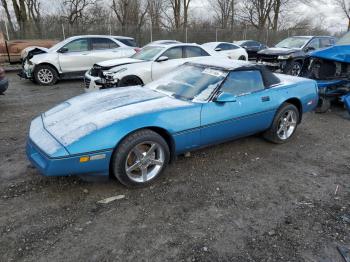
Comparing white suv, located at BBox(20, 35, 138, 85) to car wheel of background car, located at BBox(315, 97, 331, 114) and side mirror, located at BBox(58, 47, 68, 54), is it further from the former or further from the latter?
car wheel of background car, located at BBox(315, 97, 331, 114)

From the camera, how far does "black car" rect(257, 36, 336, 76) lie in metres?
11.1

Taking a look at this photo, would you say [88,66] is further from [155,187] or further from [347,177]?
[347,177]

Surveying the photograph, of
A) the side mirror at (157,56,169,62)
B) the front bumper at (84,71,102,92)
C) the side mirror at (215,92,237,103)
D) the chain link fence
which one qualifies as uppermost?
the chain link fence

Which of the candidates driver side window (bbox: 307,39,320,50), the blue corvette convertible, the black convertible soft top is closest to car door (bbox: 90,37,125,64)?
the blue corvette convertible

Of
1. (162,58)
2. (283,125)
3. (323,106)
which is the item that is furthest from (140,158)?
(323,106)

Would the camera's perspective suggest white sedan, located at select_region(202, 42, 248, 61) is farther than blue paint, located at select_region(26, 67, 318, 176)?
Yes

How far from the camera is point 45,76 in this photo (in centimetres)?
999

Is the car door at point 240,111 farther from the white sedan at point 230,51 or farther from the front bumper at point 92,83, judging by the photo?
the white sedan at point 230,51

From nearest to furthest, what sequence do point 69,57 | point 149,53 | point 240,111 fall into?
point 240,111, point 149,53, point 69,57

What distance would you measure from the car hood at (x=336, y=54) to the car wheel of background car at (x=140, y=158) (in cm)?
579

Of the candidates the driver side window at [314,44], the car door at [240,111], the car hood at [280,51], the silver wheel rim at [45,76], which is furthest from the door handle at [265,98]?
the driver side window at [314,44]

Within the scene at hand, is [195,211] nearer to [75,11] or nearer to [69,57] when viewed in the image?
[69,57]

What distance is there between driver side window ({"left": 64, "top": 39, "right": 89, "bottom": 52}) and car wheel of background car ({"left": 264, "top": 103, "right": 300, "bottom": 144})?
7.80 meters

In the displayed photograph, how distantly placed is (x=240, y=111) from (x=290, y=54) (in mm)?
8236
